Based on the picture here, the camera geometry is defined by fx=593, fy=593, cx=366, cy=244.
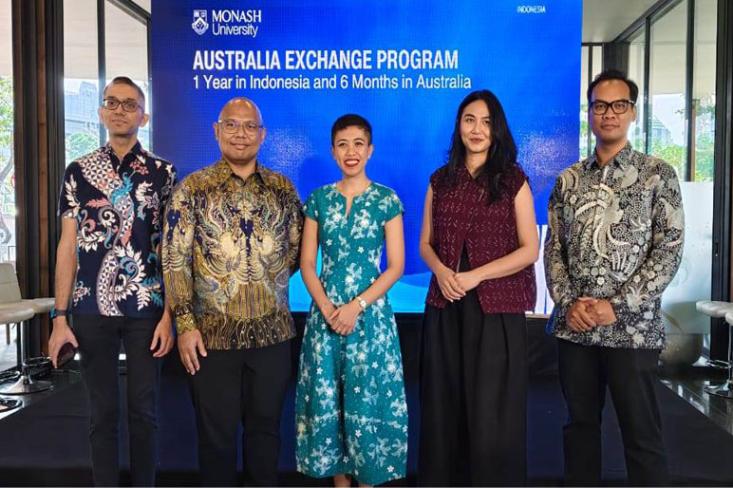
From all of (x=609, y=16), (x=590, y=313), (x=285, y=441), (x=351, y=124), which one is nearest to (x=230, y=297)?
(x=351, y=124)

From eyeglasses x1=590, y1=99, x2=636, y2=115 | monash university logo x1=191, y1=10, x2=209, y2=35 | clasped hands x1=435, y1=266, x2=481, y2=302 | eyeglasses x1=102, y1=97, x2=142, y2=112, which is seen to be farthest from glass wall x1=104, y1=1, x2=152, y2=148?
eyeglasses x1=590, y1=99, x2=636, y2=115

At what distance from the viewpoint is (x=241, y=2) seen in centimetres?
379

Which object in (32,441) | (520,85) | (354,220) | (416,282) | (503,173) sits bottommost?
(32,441)

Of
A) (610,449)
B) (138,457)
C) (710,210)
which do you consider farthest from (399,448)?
(710,210)

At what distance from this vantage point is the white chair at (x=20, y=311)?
410cm

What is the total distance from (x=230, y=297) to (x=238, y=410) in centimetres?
41

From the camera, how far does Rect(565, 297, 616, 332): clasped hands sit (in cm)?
207

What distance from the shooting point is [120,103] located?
7.22 ft

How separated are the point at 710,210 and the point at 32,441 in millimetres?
5021

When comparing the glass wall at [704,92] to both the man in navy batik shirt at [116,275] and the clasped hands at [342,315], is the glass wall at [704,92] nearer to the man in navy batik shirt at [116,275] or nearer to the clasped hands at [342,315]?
the clasped hands at [342,315]

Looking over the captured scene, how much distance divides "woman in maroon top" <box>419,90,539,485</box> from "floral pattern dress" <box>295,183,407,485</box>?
18cm

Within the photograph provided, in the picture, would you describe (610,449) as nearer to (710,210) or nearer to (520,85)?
(520,85)

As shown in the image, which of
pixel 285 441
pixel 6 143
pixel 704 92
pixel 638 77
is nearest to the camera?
pixel 285 441

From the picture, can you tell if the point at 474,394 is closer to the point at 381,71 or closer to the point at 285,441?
the point at 285,441
